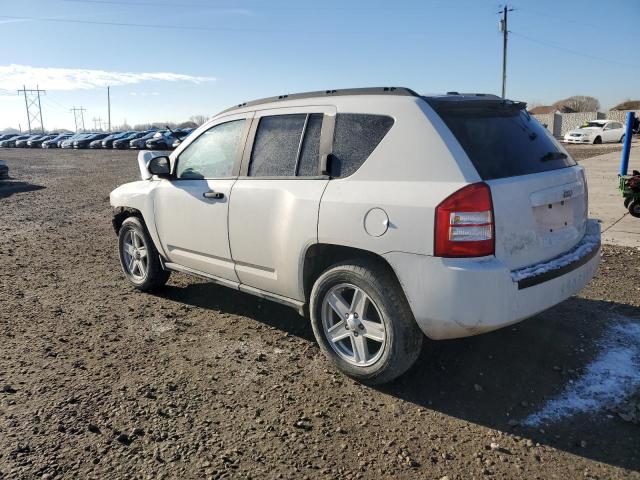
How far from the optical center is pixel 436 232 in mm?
2809

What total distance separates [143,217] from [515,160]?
11.6 ft

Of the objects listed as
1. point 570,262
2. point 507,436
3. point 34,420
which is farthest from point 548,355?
point 34,420

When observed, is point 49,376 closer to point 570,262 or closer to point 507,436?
point 507,436

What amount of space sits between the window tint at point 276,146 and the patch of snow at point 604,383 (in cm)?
224

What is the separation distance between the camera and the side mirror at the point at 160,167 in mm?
4629

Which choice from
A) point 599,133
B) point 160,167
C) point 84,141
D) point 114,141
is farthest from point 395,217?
point 84,141

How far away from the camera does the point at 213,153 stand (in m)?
4.42

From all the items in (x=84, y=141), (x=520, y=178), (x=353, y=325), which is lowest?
(x=353, y=325)

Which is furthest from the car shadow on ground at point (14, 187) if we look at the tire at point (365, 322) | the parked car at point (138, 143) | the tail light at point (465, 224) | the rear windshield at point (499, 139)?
the parked car at point (138, 143)

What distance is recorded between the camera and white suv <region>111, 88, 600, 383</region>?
2.82m

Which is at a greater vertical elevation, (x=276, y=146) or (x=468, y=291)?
(x=276, y=146)

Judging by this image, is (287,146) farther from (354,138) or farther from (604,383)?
(604,383)

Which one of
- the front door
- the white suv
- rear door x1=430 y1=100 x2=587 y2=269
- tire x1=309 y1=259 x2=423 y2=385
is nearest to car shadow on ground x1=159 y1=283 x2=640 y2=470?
tire x1=309 y1=259 x2=423 y2=385

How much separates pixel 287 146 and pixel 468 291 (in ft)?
5.68
